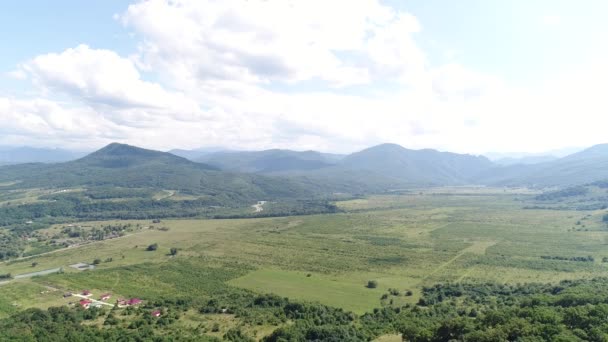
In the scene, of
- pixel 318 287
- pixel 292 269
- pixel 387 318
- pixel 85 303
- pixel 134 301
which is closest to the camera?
pixel 387 318

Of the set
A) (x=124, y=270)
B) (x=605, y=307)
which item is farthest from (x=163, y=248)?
(x=605, y=307)

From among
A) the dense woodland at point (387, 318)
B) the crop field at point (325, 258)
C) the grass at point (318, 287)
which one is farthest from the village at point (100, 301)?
the grass at point (318, 287)

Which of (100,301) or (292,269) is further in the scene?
(292,269)

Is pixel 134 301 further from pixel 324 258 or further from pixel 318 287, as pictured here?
pixel 324 258

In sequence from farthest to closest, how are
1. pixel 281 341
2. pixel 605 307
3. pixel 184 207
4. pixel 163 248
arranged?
pixel 184 207 < pixel 163 248 < pixel 281 341 < pixel 605 307

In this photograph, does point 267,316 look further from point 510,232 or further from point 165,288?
point 510,232

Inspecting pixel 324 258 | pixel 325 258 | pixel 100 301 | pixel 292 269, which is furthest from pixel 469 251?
pixel 100 301
